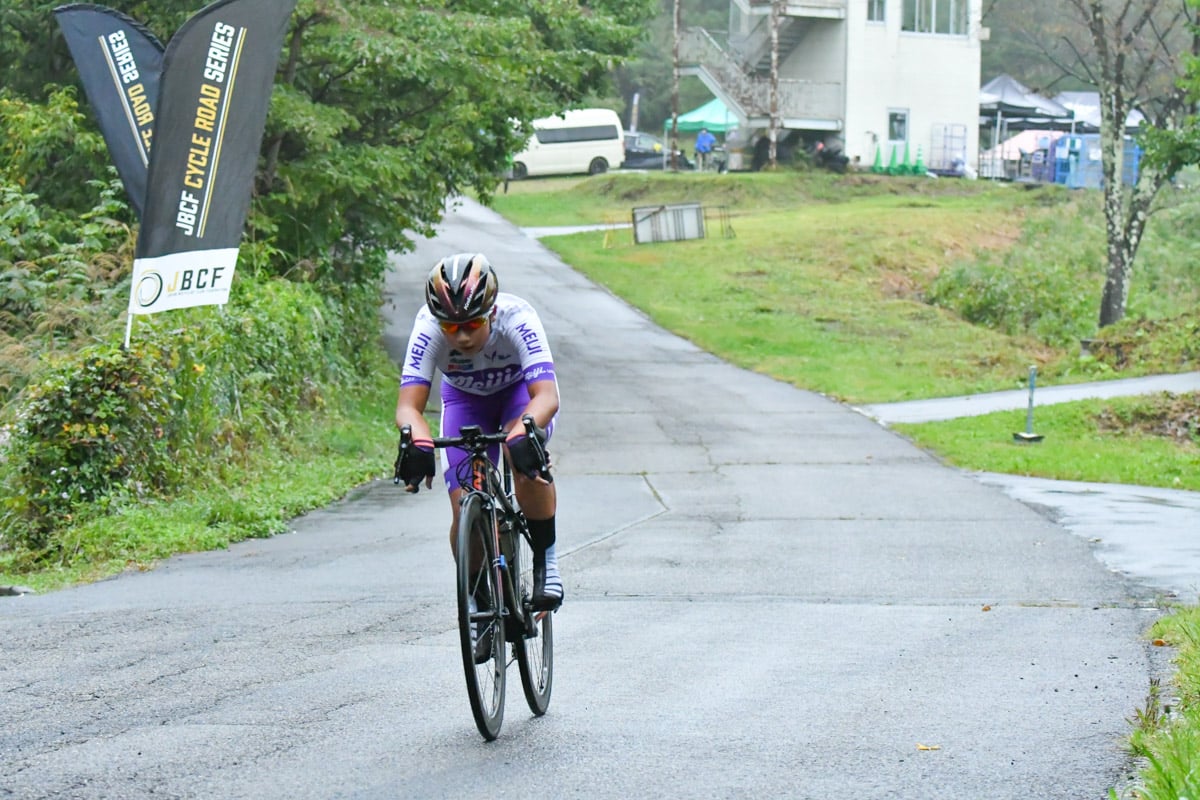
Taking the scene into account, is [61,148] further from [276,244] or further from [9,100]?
[276,244]

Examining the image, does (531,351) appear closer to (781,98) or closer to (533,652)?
(533,652)

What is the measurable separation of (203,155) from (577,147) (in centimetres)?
5124

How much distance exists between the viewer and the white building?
58.9 m

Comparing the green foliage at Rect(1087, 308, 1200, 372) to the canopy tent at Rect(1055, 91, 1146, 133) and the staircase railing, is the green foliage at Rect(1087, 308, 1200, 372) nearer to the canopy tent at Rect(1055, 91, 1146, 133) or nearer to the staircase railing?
the staircase railing

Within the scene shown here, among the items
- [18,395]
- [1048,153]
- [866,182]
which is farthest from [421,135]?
[1048,153]

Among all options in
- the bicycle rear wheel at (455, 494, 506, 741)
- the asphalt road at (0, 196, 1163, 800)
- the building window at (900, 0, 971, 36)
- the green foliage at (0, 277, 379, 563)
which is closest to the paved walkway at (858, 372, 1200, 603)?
the asphalt road at (0, 196, 1163, 800)

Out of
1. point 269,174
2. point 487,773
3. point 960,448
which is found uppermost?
point 269,174

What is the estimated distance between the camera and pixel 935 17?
60.6 m

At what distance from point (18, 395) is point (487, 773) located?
9.86 meters

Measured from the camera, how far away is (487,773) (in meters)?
5.84

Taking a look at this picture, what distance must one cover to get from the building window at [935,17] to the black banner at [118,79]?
47817 mm

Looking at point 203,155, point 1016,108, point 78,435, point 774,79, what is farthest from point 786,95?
point 78,435

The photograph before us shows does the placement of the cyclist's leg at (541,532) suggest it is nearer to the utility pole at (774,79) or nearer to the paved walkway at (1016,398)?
the paved walkway at (1016,398)

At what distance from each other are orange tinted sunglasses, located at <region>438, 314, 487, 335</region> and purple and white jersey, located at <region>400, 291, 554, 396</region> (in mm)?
133
